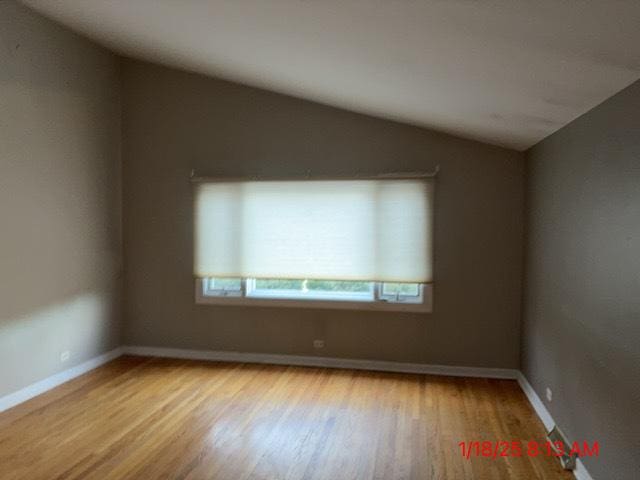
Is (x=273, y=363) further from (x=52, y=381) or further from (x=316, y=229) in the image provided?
(x=52, y=381)

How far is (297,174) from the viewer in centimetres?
487

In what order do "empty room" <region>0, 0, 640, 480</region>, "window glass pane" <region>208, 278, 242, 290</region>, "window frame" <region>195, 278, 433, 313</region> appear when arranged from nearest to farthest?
"empty room" <region>0, 0, 640, 480</region>, "window frame" <region>195, 278, 433, 313</region>, "window glass pane" <region>208, 278, 242, 290</region>

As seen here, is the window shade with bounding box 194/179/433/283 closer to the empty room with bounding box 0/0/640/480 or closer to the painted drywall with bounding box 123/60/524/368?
the empty room with bounding box 0/0/640/480

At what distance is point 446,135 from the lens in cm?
462

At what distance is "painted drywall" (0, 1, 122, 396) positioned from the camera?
383 centimetres

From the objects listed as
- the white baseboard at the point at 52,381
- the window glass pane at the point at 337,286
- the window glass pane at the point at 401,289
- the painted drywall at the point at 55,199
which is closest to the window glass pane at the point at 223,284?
the window glass pane at the point at 337,286

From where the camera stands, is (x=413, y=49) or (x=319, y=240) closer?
(x=413, y=49)

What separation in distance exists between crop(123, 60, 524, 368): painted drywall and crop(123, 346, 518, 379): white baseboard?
0.21 feet

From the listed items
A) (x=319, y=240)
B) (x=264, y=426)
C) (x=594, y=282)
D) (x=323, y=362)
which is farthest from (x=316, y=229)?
(x=594, y=282)

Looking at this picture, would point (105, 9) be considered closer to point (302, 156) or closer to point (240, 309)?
point (302, 156)

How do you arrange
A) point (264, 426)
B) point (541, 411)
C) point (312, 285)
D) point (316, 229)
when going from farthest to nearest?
point (312, 285) < point (316, 229) < point (541, 411) < point (264, 426)

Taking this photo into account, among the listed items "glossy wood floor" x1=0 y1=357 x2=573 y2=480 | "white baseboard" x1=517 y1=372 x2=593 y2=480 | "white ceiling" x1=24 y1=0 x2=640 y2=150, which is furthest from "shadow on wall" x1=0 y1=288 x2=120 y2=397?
"white baseboard" x1=517 y1=372 x2=593 y2=480

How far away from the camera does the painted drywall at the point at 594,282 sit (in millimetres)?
2148

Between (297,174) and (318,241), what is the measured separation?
706 millimetres
